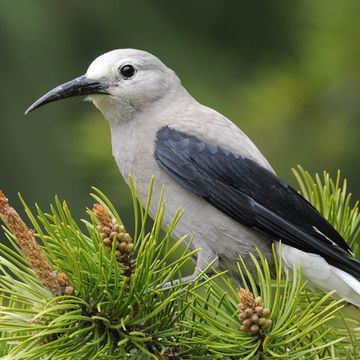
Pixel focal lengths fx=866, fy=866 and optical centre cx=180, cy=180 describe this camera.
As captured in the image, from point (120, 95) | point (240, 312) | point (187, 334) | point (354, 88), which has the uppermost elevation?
point (354, 88)

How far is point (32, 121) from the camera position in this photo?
6227 mm

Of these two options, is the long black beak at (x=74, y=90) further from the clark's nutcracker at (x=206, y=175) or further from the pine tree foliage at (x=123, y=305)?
the pine tree foliage at (x=123, y=305)

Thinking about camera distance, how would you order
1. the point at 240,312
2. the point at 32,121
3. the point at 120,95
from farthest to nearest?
the point at 32,121
the point at 120,95
the point at 240,312

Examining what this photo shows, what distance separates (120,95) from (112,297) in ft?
5.53

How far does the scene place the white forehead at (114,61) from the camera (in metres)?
3.88

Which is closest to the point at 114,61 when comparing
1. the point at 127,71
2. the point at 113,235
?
the point at 127,71

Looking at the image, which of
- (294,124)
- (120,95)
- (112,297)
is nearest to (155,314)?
(112,297)

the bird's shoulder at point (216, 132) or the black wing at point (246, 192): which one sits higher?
the bird's shoulder at point (216, 132)

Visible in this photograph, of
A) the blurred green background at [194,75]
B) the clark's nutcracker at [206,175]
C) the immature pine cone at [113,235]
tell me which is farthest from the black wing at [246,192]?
the immature pine cone at [113,235]

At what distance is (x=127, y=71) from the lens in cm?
401

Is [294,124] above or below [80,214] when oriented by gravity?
above

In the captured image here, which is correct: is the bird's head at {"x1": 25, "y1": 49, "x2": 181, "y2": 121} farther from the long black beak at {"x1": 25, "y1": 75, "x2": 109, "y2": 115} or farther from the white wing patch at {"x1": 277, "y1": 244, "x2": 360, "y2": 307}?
the white wing patch at {"x1": 277, "y1": 244, "x2": 360, "y2": 307}

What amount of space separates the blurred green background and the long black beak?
111 centimetres

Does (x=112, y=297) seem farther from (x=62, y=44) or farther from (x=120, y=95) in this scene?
(x=62, y=44)
